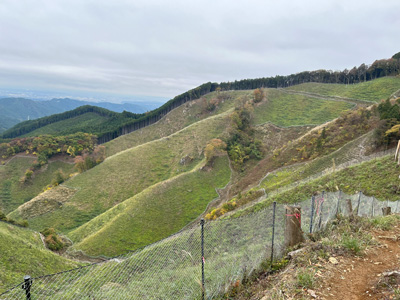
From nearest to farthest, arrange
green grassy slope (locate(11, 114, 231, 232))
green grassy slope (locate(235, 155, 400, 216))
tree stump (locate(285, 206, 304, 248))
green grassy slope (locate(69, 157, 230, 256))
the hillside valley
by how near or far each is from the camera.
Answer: tree stump (locate(285, 206, 304, 248)) < green grassy slope (locate(235, 155, 400, 216)) < the hillside valley < green grassy slope (locate(69, 157, 230, 256)) < green grassy slope (locate(11, 114, 231, 232))

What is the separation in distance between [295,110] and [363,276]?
70.1 meters

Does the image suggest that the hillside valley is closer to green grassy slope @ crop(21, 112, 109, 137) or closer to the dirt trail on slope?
the dirt trail on slope

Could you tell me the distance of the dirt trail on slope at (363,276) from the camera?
480cm

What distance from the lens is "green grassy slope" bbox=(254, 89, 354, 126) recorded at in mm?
59481

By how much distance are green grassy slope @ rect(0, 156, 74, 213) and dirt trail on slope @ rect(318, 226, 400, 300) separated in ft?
223

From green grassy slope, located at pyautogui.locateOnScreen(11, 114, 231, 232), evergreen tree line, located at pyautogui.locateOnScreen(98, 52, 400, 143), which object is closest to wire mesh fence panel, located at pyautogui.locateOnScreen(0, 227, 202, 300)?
green grassy slope, located at pyautogui.locateOnScreen(11, 114, 231, 232)

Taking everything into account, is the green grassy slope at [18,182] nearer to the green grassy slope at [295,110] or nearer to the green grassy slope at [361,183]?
the green grassy slope at [361,183]

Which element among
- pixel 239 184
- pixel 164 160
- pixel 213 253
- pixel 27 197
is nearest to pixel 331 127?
pixel 239 184

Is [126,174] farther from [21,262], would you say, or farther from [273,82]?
[273,82]

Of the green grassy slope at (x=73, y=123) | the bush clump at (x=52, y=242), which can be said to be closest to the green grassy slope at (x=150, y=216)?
the bush clump at (x=52, y=242)

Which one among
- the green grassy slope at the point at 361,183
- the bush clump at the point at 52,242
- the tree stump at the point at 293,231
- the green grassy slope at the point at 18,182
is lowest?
the green grassy slope at the point at 18,182

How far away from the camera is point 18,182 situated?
2435 inches

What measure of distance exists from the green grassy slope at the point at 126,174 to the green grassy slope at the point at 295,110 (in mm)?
14036

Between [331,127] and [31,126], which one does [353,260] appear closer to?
[331,127]
